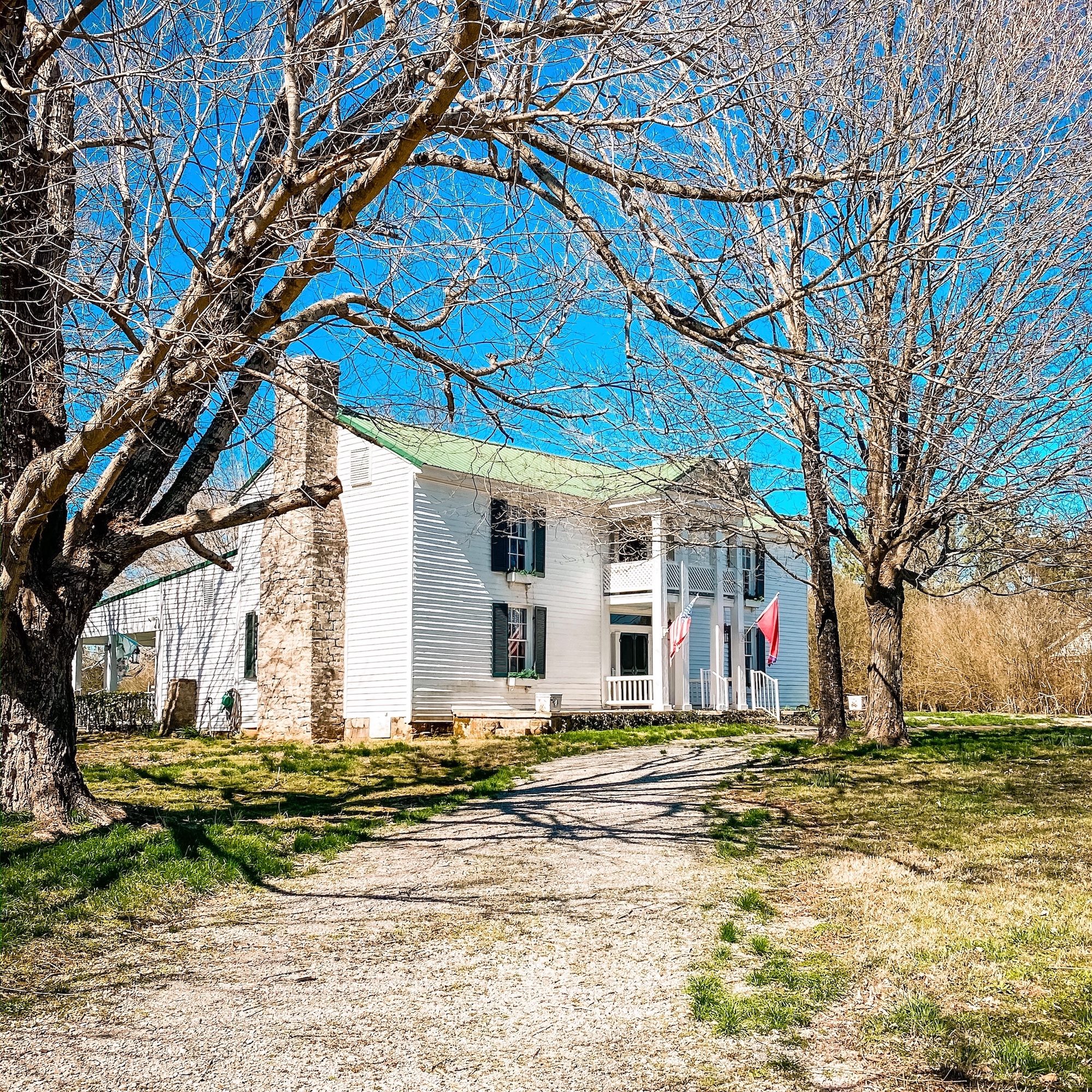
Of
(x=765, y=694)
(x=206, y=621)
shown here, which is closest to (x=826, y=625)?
(x=765, y=694)

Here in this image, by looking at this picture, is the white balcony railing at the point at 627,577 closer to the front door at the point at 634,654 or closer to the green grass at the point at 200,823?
the front door at the point at 634,654

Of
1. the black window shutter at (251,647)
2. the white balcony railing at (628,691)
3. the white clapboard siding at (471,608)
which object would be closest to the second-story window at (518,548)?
the white clapboard siding at (471,608)

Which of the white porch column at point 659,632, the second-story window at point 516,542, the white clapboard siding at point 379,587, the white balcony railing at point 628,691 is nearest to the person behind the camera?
the white clapboard siding at point 379,587

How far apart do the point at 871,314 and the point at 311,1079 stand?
901 cm

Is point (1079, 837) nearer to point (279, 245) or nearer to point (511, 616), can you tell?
point (279, 245)

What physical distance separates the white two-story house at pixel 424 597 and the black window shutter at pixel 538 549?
0.17ft

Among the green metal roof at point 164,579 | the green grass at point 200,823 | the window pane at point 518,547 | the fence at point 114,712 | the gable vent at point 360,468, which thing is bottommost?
the green grass at point 200,823

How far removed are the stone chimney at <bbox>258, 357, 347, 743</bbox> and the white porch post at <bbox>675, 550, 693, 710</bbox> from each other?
7933 millimetres

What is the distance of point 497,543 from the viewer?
2061 cm

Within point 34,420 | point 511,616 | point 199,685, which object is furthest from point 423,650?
point 34,420

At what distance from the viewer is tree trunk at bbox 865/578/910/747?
14250 mm

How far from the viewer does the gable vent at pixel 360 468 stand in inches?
783

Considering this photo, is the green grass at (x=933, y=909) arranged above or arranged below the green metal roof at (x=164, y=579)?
below

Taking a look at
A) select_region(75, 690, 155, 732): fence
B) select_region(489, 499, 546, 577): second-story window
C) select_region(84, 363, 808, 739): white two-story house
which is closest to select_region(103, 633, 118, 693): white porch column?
select_region(84, 363, 808, 739): white two-story house
